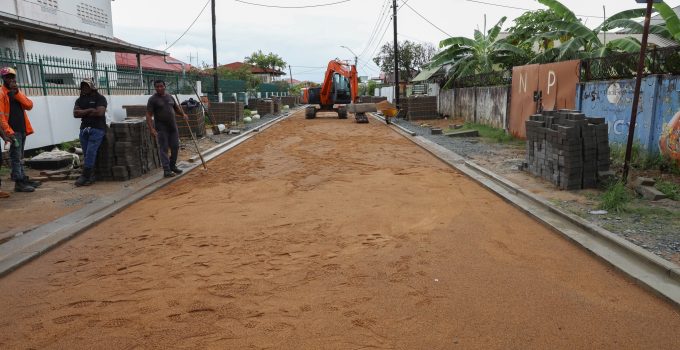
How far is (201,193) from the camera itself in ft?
24.5

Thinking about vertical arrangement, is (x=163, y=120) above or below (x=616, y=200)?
above

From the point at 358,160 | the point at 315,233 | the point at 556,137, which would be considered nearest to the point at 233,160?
the point at 358,160

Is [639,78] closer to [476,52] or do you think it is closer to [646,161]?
[646,161]

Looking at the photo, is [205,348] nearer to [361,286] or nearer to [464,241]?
[361,286]

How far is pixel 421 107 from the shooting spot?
2317cm

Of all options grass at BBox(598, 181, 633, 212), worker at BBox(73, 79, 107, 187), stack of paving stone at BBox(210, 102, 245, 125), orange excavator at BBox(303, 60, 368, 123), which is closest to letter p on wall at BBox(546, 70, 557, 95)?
grass at BBox(598, 181, 633, 212)

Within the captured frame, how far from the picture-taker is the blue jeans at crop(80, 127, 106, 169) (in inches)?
310

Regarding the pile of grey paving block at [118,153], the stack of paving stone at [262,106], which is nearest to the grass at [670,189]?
the pile of grey paving block at [118,153]

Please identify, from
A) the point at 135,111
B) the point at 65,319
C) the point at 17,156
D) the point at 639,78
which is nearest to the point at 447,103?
the point at 135,111

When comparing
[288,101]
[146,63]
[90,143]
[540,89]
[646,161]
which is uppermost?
[146,63]

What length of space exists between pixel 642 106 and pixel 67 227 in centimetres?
938

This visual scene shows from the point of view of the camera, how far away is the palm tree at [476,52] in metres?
19.6

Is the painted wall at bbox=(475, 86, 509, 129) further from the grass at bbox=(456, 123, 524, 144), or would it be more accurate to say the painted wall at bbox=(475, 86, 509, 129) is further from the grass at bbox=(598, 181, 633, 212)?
the grass at bbox=(598, 181, 633, 212)

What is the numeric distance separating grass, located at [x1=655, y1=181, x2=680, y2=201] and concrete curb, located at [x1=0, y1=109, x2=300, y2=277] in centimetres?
763
